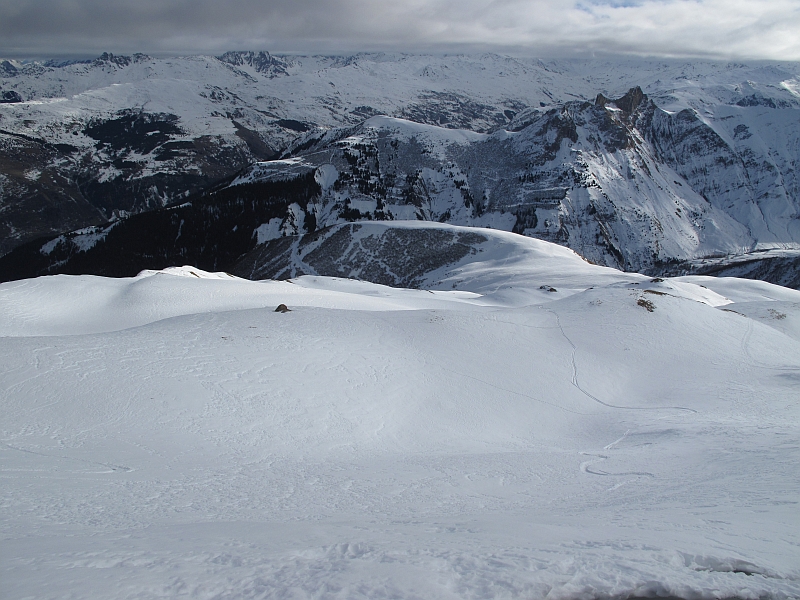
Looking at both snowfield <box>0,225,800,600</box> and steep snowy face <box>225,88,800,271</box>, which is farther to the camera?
steep snowy face <box>225,88,800,271</box>

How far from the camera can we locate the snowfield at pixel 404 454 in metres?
5.93

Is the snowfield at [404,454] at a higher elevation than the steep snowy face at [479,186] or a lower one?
higher

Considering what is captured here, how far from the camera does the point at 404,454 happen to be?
1421 centimetres

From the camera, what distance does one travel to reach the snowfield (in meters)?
5.93

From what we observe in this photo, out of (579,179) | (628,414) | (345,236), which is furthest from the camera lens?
(579,179)

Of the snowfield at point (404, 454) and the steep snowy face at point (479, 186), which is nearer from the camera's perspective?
the snowfield at point (404, 454)

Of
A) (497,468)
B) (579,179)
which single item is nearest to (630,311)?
(497,468)

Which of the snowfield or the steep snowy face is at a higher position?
the snowfield

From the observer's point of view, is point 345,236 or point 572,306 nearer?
point 572,306

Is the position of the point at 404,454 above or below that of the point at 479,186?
above

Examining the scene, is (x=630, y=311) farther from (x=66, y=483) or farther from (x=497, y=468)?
(x=66, y=483)

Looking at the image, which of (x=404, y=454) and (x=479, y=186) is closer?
(x=404, y=454)

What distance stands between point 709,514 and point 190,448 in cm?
1153

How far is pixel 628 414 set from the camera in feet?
58.6
